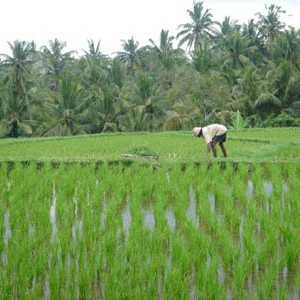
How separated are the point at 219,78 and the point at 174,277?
52.7ft

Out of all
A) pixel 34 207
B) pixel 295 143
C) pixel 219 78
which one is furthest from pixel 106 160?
pixel 219 78

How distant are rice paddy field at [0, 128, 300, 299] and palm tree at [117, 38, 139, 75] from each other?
1907cm

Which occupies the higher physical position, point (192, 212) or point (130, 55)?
point (130, 55)

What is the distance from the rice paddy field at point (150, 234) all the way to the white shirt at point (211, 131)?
783 millimetres

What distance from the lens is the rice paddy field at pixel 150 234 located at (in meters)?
2.30

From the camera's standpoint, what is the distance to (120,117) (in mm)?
18109

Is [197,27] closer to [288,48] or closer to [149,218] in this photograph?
[288,48]

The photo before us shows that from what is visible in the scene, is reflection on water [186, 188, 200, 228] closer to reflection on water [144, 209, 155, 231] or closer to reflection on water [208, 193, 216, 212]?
reflection on water [208, 193, 216, 212]

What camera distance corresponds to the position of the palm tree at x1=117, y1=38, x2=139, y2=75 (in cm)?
2405

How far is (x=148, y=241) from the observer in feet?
9.69

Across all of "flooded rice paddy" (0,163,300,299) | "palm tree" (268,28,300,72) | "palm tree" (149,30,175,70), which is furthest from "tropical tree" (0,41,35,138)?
"flooded rice paddy" (0,163,300,299)

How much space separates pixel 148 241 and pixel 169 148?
6.62 m

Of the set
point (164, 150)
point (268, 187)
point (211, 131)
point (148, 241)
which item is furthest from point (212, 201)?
point (164, 150)

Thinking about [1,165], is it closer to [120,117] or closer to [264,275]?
[264,275]
